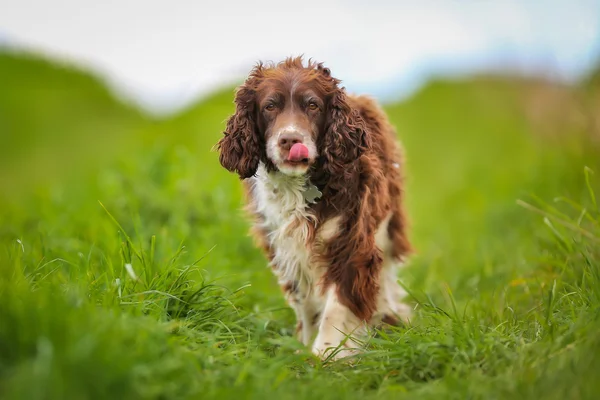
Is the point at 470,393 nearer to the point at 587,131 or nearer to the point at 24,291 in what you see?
the point at 24,291

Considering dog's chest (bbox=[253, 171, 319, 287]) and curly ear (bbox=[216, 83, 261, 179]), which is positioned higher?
curly ear (bbox=[216, 83, 261, 179])

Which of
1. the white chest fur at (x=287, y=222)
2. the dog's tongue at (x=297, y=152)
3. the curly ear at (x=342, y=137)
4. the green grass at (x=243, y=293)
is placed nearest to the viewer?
the green grass at (x=243, y=293)

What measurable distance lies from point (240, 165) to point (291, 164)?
1.49 feet

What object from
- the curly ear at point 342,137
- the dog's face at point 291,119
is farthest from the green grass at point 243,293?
the curly ear at point 342,137

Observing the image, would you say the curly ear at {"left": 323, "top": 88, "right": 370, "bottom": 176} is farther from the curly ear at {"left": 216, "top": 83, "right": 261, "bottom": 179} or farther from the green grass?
the green grass

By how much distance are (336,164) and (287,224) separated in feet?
1.54

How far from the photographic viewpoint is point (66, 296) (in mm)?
3039

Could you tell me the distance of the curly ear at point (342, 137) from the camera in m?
3.95

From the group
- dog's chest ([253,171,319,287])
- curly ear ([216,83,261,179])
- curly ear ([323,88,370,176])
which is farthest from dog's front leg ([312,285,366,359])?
curly ear ([216,83,261,179])

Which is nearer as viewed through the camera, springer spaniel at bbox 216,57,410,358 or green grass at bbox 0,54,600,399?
green grass at bbox 0,54,600,399

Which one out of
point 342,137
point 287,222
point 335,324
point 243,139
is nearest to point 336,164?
point 342,137

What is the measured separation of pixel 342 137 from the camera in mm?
3955

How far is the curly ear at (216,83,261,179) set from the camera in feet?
13.5

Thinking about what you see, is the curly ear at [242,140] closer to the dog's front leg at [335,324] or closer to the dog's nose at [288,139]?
the dog's nose at [288,139]
